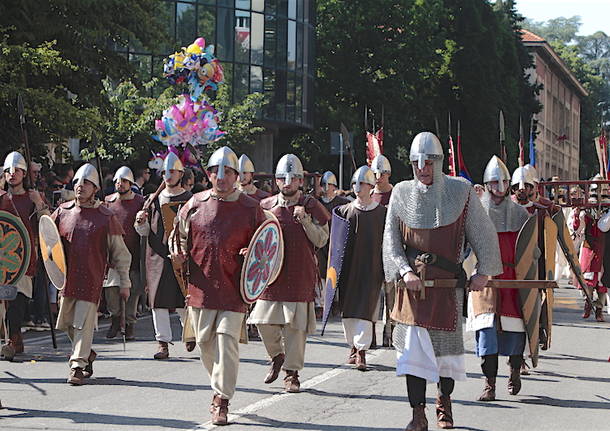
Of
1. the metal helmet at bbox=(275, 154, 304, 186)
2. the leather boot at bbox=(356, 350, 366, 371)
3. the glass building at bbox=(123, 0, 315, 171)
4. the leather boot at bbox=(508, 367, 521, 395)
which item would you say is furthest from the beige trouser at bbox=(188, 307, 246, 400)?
the glass building at bbox=(123, 0, 315, 171)

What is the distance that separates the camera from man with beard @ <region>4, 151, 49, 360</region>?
36.9 feet

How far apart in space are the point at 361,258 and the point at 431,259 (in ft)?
12.2

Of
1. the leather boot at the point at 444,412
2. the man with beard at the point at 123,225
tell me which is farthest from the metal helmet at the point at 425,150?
the man with beard at the point at 123,225

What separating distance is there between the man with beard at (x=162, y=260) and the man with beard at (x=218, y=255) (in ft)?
9.96

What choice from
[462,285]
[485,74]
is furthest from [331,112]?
[462,285]

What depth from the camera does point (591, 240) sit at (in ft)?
57.4

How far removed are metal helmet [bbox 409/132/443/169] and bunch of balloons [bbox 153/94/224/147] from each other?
600 cm

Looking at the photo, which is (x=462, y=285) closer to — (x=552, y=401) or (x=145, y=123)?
(x=552, y=401)

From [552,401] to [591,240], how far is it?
332 inches

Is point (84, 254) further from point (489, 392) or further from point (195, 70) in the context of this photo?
point (195, 70)

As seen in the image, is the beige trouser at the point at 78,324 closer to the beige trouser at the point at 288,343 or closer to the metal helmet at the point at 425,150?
the beige trouser at the point at 288,343

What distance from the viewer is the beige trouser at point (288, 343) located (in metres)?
9.73

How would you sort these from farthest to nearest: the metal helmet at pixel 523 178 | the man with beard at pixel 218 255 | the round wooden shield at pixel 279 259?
1. the metal helmet at pixel 523 178
2. the round wooden shield at pixel 279 259
3. the man with beard at pixel 218 255

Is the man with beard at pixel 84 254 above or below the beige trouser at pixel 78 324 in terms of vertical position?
above
